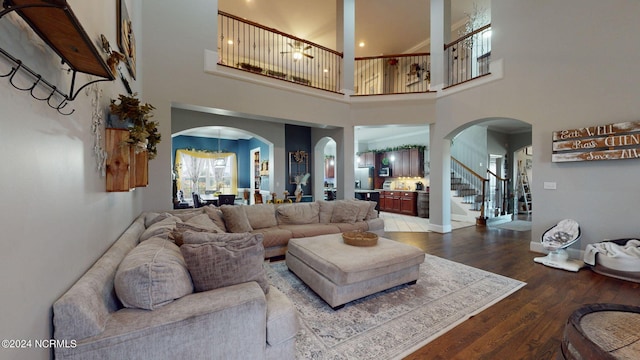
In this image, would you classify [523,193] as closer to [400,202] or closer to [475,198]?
[475,198]

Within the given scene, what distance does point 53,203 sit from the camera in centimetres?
112

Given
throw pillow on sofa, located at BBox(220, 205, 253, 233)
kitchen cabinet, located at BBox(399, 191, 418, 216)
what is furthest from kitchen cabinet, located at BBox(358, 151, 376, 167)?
throw pillow on sofa, located at BBox(220, 205, 253, 233)

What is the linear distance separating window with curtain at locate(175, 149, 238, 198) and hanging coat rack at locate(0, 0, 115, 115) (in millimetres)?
8909

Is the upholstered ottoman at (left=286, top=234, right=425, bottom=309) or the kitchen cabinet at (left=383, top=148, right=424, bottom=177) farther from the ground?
the kitchen cabinet at (left=383, top=148, right=424, bottom=177)

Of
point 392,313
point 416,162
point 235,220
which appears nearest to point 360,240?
A: point 392,313

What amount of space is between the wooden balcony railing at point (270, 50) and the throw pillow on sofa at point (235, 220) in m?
2.78

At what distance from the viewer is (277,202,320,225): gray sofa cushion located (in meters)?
4.38

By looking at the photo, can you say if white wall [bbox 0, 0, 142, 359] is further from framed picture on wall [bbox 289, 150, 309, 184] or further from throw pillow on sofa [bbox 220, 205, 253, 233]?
framed picture on wall [bbox 289, 150, 309, 184]

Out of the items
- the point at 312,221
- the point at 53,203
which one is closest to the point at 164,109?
the point at 312,221

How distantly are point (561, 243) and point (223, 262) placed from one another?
4638mm

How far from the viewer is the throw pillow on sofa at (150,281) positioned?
4.28 ft

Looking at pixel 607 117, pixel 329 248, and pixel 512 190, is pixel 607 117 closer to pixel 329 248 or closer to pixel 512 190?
pixel 329 248

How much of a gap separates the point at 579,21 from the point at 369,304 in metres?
5.27

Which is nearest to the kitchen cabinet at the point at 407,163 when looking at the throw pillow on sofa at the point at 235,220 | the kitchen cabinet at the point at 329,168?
the kitchen cabinet at the point at 329,168
